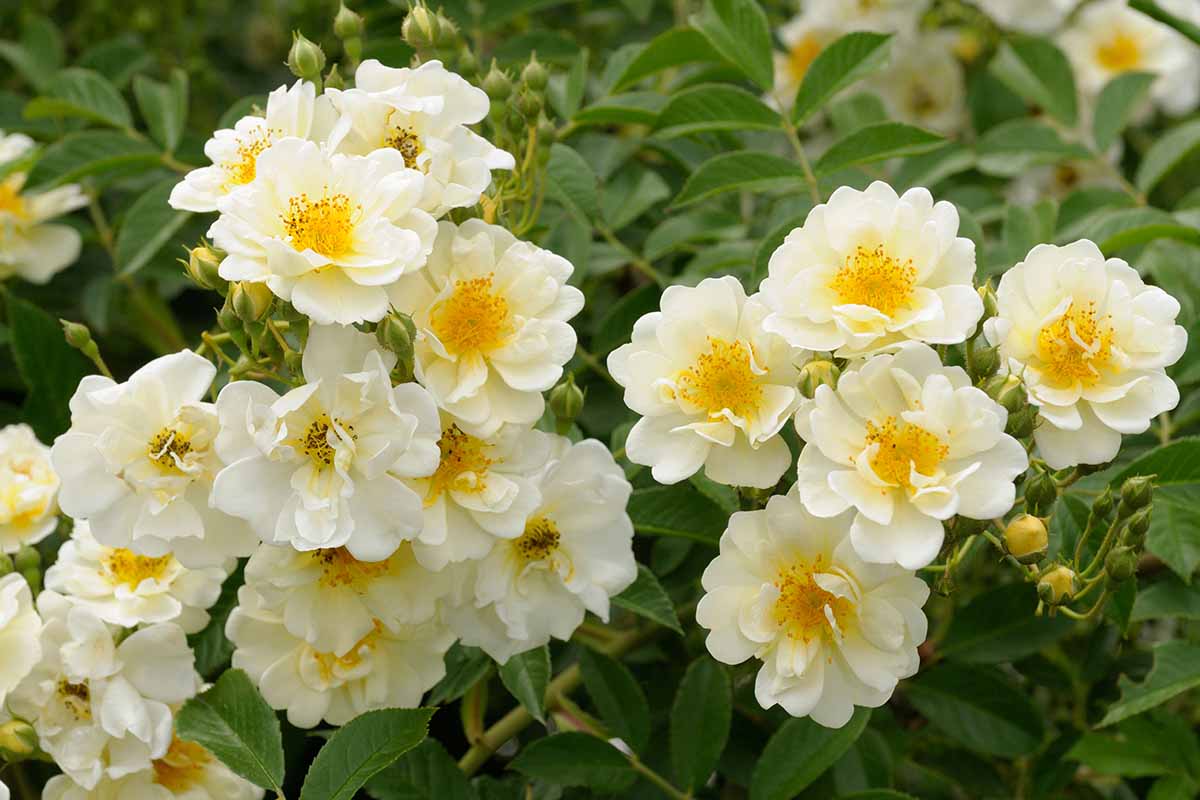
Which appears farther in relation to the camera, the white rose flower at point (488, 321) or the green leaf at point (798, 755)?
the green leaf at point (798, 755)

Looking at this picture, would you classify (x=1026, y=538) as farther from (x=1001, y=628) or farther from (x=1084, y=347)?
(x=1001, y=628)

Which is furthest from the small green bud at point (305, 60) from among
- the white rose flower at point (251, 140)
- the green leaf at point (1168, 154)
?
the green leaf at point (1168, 154)

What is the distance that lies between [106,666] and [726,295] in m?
0.58

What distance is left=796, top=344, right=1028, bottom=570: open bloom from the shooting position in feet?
3.05

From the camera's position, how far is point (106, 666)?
110 cm

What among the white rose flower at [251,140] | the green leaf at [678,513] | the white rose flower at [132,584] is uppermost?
the white rose flower at [251,140]

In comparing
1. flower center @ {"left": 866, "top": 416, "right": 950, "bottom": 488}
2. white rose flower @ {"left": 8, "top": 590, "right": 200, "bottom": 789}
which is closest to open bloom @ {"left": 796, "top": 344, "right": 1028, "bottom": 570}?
flower center @ {"left": 866, "top": 416, "right": 950, "bottom": 488}

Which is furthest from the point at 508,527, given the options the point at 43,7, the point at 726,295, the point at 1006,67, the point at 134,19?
the point at 43,7

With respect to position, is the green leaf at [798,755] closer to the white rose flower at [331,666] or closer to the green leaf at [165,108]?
the white rose flower at [331,666]

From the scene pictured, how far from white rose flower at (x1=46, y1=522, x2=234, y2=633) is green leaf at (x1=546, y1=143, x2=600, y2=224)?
1.76ft

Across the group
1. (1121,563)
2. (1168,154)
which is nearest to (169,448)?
(1121,563)

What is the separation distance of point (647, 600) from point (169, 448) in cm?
43

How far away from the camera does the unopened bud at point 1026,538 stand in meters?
0.99

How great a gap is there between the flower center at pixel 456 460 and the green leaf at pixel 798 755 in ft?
1.32
